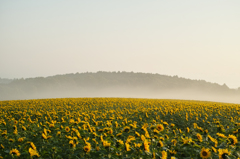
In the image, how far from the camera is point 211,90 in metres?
109

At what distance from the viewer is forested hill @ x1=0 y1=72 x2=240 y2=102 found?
109250 millimetres

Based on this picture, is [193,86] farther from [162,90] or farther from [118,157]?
[118,157]

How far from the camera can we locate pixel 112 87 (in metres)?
124

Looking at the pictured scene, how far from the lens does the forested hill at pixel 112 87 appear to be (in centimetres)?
10925

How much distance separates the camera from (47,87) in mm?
130000

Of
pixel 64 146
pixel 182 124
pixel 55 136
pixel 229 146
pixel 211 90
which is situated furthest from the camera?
pixel 211 90

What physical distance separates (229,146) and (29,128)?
252 inches

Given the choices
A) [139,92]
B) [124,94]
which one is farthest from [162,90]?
[124,94]

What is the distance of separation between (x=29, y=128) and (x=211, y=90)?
117 metres

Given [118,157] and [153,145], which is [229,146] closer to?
[153,145]

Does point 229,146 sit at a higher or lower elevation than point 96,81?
lower

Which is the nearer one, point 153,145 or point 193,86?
point 153,145

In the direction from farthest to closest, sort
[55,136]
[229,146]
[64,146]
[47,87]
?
[47,87] < [55,136] < [64,146] < [229,146]

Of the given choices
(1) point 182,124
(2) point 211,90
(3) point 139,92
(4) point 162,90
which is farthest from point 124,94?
(1) point 182,124
